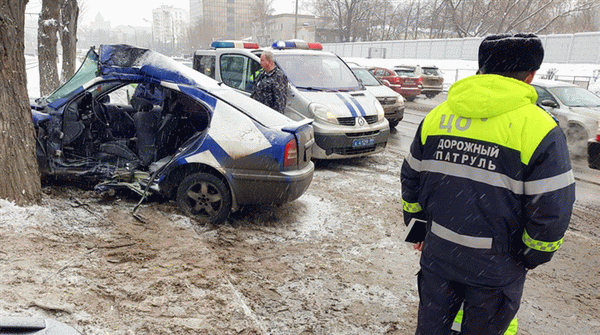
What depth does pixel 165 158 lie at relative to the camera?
18.3 feet

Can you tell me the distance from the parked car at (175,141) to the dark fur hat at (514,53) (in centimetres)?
285

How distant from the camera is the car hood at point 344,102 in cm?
739

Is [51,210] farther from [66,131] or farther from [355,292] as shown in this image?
[355,292]

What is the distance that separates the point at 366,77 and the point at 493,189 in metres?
10.6

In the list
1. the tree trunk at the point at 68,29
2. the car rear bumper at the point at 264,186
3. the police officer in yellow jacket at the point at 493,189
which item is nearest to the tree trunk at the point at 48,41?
the tree trunk at the point at 68,29

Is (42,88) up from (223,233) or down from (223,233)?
up

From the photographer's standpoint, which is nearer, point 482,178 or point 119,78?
point 482,178

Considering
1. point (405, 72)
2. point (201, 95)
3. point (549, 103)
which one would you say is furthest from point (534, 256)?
point (405, 72)

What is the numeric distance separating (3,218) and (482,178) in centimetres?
402

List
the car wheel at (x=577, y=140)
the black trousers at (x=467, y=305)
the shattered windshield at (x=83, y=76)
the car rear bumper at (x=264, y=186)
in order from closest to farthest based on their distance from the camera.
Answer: the black trousers at (x=467, y=305) < the car rear bumper at (x=264, y=186) < the shattered windshield at (x=83, y=76) < the car wheel at (x=577, y=140)

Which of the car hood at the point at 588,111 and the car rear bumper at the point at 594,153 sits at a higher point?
the car hood at the point at 588,111

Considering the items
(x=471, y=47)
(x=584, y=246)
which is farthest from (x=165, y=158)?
(x=471, y=47)

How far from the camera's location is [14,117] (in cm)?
429

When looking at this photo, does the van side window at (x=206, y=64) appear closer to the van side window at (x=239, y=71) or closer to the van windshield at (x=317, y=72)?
the van side window at (x=239, y=71)
